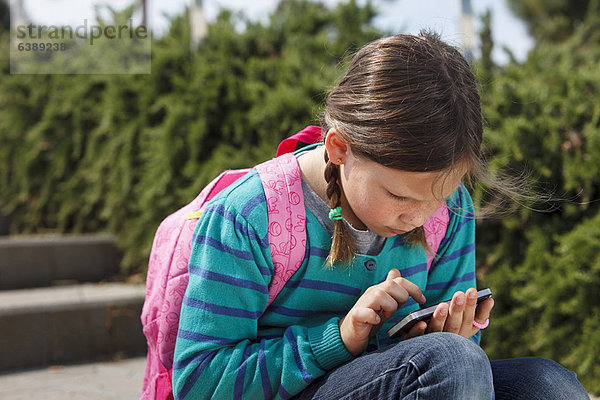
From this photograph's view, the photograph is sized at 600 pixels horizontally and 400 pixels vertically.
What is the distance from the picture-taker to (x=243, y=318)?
4.04 ft

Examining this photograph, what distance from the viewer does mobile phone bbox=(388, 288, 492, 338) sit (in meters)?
1.21

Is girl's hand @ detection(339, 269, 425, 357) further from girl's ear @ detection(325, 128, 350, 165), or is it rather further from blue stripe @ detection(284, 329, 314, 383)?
girl's ear @ detection(325, 128, 350, 165)

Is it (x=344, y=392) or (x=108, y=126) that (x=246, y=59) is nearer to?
(x=108, y=126)

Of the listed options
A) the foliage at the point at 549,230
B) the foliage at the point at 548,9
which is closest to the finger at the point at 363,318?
the foliage at the point at 549,230

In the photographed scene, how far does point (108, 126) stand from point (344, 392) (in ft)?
9.89

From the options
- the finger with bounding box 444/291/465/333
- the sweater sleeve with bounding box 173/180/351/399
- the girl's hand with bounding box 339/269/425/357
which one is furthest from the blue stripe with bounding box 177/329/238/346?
the finger with bounding box 444/291/465/333

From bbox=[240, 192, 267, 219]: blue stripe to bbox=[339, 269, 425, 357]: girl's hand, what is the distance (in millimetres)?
286

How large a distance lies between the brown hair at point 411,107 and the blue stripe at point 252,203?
0.60 feet

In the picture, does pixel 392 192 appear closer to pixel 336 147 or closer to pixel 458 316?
pixel 336 147

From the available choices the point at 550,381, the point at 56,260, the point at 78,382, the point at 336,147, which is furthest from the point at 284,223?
the point at 56,260

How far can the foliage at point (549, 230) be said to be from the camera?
2.14 m

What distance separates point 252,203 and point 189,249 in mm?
180

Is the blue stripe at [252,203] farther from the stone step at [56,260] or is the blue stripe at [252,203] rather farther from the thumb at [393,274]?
the stone step at [56,260]

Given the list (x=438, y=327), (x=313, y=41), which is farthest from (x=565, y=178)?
(x=313, y=41)
